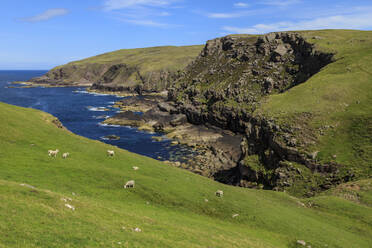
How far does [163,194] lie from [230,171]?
159ft

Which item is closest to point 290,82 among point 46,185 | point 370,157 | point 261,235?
point 370,157

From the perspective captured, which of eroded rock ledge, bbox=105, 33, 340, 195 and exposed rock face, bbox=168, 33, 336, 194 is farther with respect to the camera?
exposed rock face, bbox=168, 33, 336, 194

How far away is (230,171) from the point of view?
268 feet

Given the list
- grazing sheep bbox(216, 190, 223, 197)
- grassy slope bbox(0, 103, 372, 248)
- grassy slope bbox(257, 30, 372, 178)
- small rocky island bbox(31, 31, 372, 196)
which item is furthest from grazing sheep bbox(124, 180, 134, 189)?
grassy slope bbox(257, 30, 372, 178)

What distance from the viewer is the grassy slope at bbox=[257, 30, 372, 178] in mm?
57625

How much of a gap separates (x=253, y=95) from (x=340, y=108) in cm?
5219

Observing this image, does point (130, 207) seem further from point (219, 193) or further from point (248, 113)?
point (248, 113)

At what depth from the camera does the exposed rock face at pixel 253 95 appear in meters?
61.8

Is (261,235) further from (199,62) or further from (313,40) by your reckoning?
(199,62)

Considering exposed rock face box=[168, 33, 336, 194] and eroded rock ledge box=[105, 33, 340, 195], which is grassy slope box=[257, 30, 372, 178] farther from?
exposed rock face box=[168, 33, 336, 194]

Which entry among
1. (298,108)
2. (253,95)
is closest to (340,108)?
(298,108)

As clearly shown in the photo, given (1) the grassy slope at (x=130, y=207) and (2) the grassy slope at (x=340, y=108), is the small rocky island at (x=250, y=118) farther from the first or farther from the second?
(1) the grassy slope at (x=130, y=207)

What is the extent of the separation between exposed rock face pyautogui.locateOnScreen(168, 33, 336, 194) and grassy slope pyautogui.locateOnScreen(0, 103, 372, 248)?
14261 mm

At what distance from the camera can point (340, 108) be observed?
70062 millimetres
